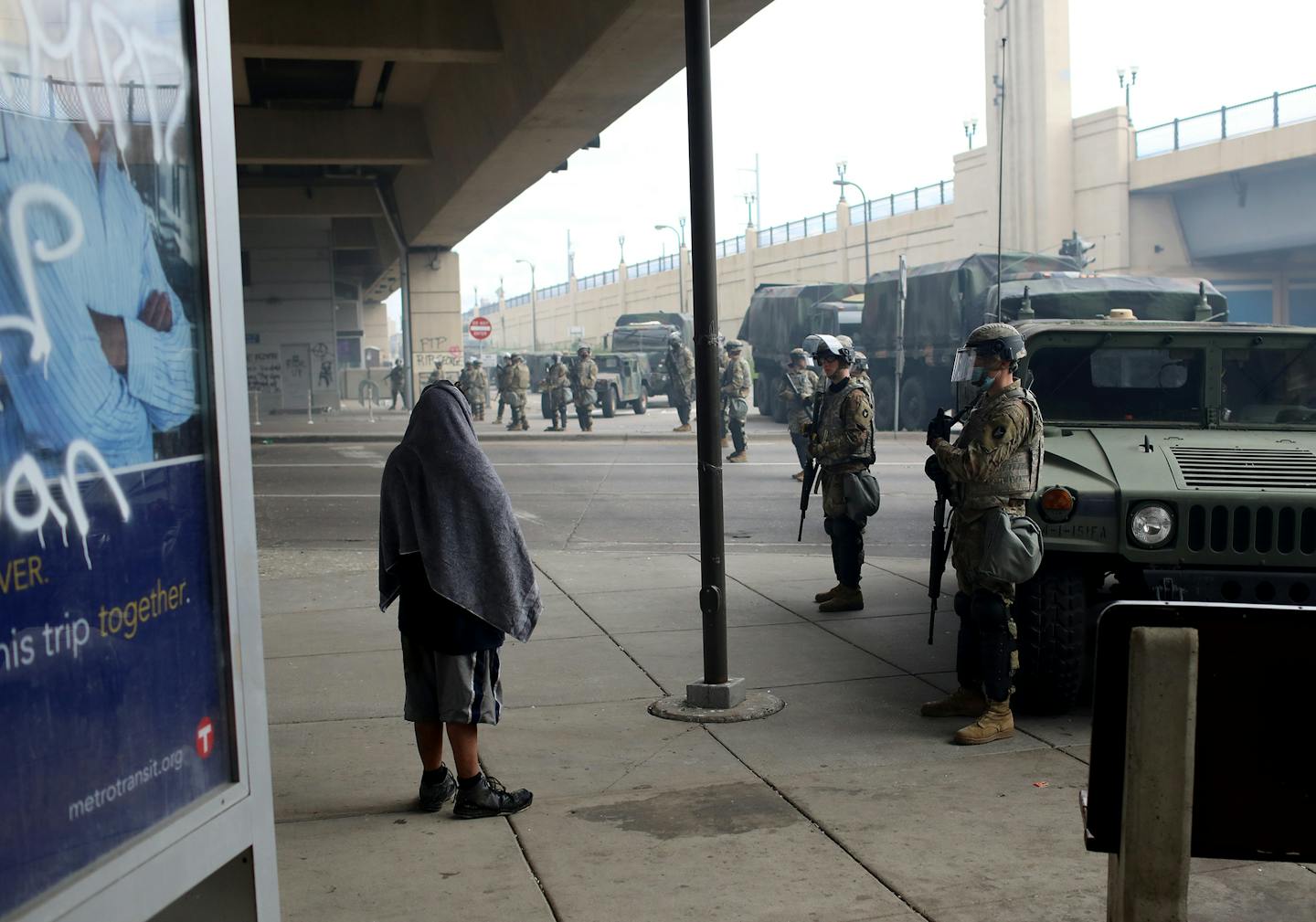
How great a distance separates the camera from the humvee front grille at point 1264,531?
18.7ft

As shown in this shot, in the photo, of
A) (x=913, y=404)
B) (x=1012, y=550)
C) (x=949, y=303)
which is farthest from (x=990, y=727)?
(x=913, y=404)

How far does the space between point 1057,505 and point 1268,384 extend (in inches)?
80.7

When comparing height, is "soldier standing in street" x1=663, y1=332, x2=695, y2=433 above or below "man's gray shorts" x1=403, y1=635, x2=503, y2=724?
above

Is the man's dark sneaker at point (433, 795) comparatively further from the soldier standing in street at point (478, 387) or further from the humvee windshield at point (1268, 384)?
the soldier standing in street at point (478, 387)

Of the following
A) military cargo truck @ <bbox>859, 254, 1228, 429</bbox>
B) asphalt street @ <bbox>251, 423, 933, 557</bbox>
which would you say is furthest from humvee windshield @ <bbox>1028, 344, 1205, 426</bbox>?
military cargo truck @ <bbox>859, 254, 1228, 429</bbox>

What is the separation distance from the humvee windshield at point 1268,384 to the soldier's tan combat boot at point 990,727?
2252 mm

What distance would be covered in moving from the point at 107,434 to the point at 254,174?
29.8m

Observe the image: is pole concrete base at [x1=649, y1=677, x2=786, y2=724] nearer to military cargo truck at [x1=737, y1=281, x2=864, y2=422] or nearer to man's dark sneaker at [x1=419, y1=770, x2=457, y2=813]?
man's dark sneaker at [x1=419, y1=770, x2=457, y2=813]

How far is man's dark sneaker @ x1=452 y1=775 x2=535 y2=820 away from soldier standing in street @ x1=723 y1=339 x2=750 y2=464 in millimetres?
14839

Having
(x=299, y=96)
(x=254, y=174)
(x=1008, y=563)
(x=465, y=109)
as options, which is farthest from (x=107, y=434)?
(x=254, y=174)

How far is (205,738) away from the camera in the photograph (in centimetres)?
272

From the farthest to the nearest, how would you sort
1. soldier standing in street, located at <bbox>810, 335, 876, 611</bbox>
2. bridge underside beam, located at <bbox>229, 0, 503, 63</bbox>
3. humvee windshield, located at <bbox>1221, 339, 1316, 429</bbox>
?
1. bridge underside beam, located at <bbox>229, 0, 503, 63</bbox>
2. soldier standing in street, located at <bbox>810, 335, 876, 611</bbox>
3. humvee windshield, located at <bbox>1221, 339, 1316, 429</bbox>

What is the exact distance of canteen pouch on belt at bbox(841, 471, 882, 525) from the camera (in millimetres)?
8383

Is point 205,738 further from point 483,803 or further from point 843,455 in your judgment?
point 843,455
